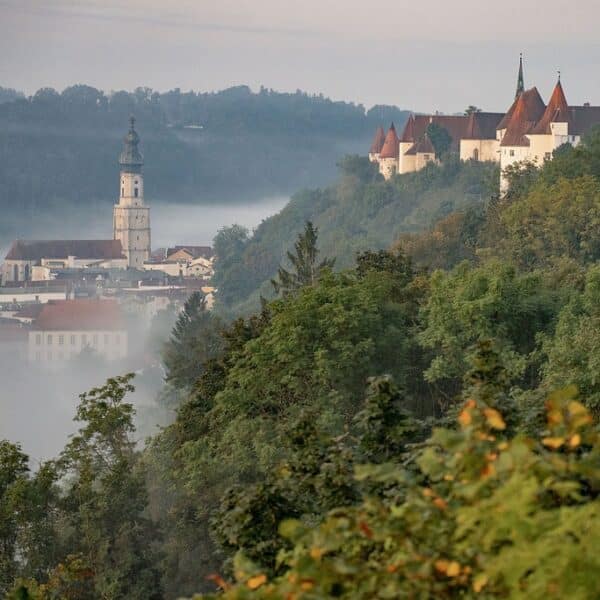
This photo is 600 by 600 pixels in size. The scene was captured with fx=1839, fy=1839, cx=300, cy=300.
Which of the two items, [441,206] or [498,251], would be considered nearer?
[498,251]

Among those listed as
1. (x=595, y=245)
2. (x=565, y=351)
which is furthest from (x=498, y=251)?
(x=565, y=351)

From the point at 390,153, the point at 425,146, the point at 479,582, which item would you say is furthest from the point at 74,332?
the point at 479,582

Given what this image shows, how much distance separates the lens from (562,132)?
94.6m

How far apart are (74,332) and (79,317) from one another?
1.66 metres

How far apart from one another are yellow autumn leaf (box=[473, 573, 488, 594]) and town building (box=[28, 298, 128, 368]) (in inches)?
6009

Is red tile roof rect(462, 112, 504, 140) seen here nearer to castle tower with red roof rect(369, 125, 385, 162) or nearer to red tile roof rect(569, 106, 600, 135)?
red tile roof rect(569, 106, 600, 135)

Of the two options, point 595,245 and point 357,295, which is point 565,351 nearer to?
point 357,295

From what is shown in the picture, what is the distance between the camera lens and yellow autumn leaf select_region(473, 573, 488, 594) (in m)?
8.53

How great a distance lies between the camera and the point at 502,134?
10762 cm

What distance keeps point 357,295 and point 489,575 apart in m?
24.8

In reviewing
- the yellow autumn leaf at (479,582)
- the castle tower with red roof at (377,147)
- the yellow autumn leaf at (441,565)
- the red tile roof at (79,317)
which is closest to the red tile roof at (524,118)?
the castle tower with red roof at (377,147)

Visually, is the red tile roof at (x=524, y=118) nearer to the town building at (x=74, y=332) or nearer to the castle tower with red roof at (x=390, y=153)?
the castle tower with red roof at (x=390, y=153)

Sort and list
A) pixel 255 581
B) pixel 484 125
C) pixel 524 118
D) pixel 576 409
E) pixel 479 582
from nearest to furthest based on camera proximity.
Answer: pixel 479 582 < pixel 255 581 < pixel 576 409 < pixel 524 118 < pixel 484 125

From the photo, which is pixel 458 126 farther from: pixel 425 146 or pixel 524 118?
pixel 524 118
